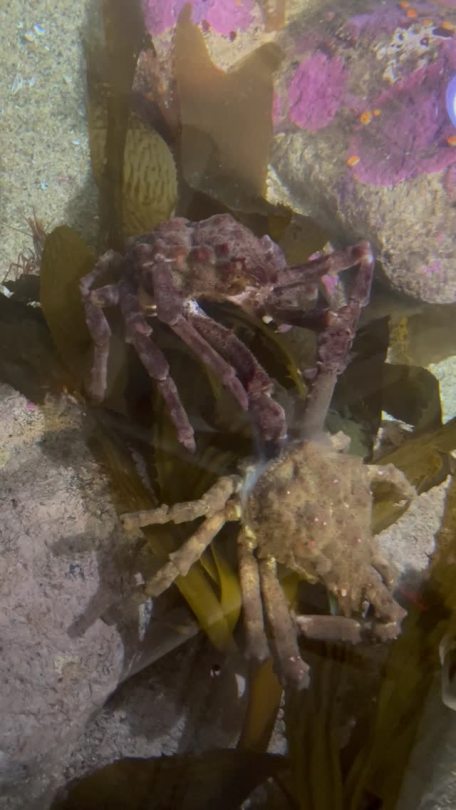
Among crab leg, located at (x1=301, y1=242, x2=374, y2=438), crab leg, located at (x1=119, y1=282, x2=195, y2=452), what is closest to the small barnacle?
crab leg, located at (x1=301, y1=242, x2=374, y2=438)

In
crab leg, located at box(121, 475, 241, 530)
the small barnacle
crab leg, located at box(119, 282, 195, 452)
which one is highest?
the small barnacle

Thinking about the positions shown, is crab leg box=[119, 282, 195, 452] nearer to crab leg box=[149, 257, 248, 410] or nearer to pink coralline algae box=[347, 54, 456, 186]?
crab leg box=[149, 257, 248, 410]

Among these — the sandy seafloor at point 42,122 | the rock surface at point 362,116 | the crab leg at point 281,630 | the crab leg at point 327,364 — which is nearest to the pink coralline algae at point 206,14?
the rock surface at point 362,116

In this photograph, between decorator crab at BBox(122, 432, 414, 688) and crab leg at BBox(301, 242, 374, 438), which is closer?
decorator crab at BBox(122, 432, 414, 688)

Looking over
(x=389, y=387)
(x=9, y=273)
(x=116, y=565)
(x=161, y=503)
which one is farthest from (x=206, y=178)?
(x=116, y=565)

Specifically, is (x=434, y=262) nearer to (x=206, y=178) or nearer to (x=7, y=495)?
(x=206, y=178)
